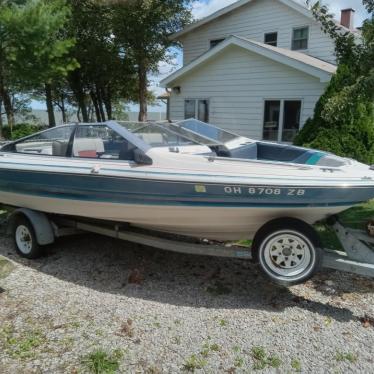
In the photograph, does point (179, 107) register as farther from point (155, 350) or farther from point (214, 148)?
point (155, 350)

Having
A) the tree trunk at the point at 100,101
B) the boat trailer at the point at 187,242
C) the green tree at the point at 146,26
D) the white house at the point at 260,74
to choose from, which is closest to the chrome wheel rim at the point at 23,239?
the boat trailer at the point at 187,242

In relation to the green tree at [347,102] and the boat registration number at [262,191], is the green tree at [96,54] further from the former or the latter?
the boat registration number at [262,191]

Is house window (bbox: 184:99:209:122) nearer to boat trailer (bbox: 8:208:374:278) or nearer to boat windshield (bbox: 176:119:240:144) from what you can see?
boat windshield (bbox: 176:119:240:144)

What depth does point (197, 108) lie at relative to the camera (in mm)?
13875

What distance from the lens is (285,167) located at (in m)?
3.64

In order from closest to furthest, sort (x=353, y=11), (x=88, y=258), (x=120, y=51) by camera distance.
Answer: (x=88, y=258) < (x=353, y=11) < (x=120, y=51)

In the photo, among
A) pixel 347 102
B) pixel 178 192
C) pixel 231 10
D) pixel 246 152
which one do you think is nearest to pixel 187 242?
pixel 178 192

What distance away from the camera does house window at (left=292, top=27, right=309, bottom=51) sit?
1434cm

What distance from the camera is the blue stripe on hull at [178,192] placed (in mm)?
3473

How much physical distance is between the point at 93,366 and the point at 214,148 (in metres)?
2.73

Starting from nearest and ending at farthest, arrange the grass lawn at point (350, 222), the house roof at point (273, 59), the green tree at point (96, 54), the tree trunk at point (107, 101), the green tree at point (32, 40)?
the grass lawn at point (350, 222) < the house roof at point (273, 59) < the green tree at point (32, 40) < the green tree at point (96, 54) < the tree trunk at point (107, 101)

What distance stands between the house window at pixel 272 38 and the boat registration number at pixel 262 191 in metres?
13.2

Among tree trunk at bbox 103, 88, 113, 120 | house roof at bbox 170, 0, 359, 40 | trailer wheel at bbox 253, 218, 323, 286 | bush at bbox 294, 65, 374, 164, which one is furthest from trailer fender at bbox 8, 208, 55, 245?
tree trunk at bbox 103, 88, 113, 120

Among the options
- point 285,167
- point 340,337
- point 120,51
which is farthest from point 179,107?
point 340,337
